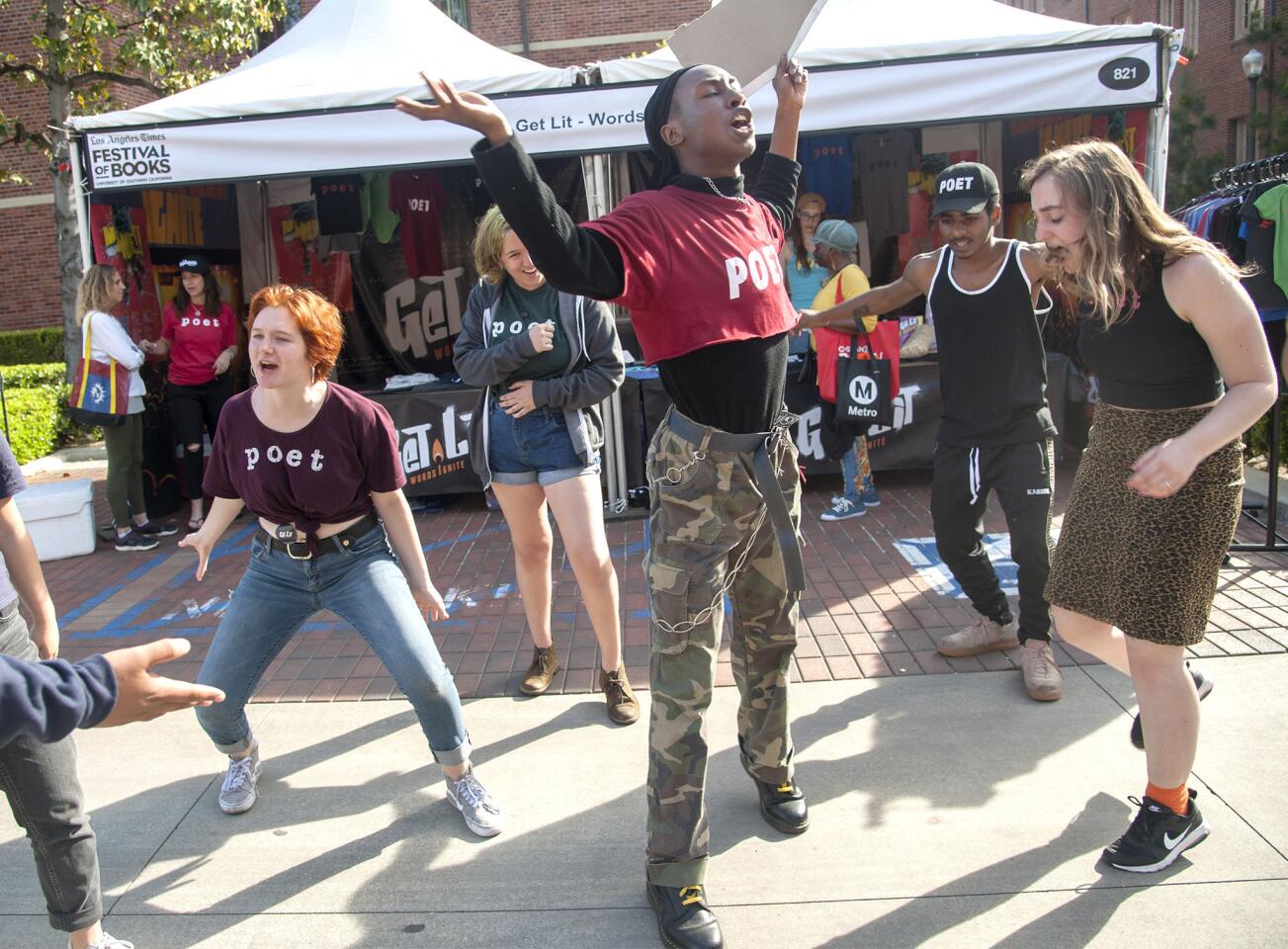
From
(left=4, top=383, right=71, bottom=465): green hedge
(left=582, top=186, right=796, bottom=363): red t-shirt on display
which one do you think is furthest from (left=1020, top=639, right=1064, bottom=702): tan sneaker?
(left=4, top=383, right=71, bottom=465): green hedge

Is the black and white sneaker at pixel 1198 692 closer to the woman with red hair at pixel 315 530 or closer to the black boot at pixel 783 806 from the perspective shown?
the black boot at pixel 783 806

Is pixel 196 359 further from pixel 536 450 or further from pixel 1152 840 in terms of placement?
pixel 1152 840

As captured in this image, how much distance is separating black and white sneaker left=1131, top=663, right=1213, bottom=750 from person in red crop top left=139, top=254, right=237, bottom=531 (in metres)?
6.28

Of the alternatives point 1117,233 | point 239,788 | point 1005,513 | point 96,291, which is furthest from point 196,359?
point 1117,233

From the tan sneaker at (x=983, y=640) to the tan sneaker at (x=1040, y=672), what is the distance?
243 millimetres

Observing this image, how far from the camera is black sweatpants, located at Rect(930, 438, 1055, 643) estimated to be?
385 centimetres

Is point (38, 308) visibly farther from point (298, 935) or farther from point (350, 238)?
point (298, 935)

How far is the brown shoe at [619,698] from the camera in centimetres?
380

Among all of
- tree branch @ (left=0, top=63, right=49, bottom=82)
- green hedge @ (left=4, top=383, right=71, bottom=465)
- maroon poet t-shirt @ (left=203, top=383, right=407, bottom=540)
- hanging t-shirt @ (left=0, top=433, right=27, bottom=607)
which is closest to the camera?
hanging t-shirt @ (left=0, top=433, right=27, bottom=607)

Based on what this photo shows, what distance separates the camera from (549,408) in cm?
388

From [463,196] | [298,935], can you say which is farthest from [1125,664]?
[463,196]

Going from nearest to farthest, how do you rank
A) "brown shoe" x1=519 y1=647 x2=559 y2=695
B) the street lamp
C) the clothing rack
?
"brown shoe" x1=519 y1=647 x2=559 y2=695, the clothing rack, the street lamp

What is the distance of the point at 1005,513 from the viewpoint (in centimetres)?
387

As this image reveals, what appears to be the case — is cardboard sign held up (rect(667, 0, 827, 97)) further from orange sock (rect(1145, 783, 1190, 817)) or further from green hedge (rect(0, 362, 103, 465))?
green hedge (rect(0, 362, 103, 465))
